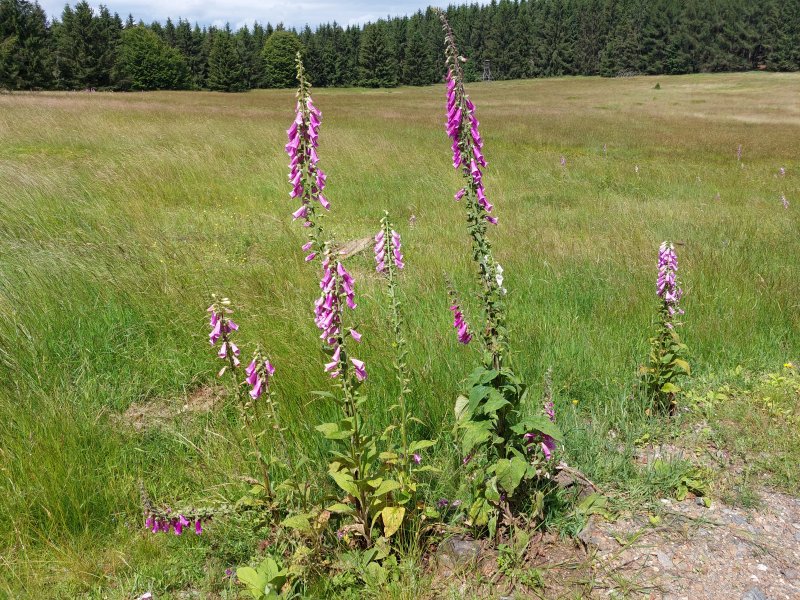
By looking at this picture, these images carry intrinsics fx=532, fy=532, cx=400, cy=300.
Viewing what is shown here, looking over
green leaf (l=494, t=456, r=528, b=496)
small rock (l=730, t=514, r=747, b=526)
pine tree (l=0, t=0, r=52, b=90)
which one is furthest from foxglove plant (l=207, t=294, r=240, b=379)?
pine tree (l=0, t=0, r=52, b=90)

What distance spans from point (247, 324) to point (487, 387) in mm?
2373

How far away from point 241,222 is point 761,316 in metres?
6.31

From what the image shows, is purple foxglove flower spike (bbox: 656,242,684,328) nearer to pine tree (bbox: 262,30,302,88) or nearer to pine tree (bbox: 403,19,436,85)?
pine tree (bbox: 262,30,302,88)

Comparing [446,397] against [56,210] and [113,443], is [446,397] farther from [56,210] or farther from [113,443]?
[56,210]

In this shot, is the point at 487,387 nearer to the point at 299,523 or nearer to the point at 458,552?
the point at 458,552

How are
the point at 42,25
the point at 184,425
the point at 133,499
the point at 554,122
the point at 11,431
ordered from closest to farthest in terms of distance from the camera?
the point at 133,499
the point at 11,431
the point at 184,425
the point at 554,122
the point at 42,25

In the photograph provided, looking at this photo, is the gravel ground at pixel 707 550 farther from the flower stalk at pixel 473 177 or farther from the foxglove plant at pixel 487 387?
the flower stalk at pixel 473 177

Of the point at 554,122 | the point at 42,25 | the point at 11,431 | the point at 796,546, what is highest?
the point at 42,25

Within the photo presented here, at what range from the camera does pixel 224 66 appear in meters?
75.2

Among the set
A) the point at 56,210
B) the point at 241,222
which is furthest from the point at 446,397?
the point at 56,210

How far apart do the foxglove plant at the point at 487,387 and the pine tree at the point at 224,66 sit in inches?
3207

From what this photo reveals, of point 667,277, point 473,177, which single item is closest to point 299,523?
point 473,177

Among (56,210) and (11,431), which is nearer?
(11,431)

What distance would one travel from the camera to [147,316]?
4145 millimetres
